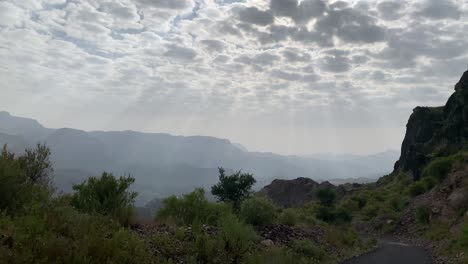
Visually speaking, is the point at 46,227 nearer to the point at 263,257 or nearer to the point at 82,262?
the point at 82,262

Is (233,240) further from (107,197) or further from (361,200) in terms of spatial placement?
(361,200)

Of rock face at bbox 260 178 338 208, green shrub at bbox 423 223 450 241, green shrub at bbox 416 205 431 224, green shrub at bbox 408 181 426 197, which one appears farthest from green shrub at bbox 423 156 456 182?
rock face at bbox 260 178 338 208

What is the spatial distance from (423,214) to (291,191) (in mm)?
51931

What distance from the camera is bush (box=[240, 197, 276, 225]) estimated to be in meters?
19.0

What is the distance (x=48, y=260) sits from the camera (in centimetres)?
698

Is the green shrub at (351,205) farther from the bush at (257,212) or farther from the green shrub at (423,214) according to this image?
the bush at (257,212)

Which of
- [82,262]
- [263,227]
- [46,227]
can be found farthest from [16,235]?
[263,227]

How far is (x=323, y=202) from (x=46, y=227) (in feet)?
156

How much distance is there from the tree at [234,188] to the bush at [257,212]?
35.5 ft

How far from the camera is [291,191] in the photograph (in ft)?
276

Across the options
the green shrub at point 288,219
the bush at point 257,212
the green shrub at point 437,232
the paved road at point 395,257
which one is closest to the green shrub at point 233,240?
the bush at point 257,212

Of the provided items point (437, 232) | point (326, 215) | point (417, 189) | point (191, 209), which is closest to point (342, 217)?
point (326, 215)

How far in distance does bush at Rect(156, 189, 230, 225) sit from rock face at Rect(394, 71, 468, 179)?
4265 centimetres

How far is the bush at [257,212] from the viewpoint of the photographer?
62.4 ft
